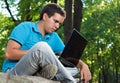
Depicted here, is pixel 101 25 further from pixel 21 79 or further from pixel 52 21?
pixel 21 79

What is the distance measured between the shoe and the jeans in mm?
44

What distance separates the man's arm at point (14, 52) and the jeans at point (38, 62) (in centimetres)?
21

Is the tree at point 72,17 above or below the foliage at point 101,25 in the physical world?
below

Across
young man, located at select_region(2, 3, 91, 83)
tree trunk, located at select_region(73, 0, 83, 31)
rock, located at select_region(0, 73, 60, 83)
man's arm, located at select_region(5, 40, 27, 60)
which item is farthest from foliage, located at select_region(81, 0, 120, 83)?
rock, located at select_region(0, 73, 60, 83)

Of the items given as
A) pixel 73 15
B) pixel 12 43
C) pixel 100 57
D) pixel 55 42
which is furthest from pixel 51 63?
pixel 100 57

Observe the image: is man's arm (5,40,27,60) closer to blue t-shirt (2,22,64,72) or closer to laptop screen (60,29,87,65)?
blue t-shirt (2,22,64,72)

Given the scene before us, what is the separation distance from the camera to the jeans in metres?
3.74

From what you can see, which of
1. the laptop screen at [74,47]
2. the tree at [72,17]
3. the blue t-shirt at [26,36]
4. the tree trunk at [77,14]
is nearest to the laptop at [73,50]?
the laptop screen at [74,47]

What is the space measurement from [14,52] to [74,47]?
81cm

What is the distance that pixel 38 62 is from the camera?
3.80 m

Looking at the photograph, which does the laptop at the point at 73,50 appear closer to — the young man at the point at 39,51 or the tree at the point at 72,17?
the young man at the point at 39,51

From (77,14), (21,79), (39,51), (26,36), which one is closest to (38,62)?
(39,51)

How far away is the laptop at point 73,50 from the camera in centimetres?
434

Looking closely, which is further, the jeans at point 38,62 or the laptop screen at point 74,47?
the laptop screen at point 74,47
